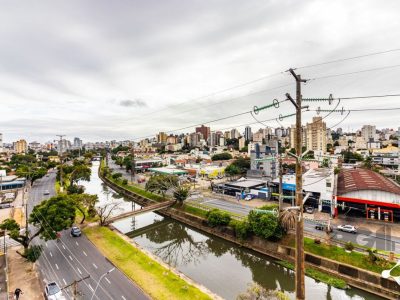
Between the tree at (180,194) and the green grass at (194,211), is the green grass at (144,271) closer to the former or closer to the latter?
the green grass at (194,211)

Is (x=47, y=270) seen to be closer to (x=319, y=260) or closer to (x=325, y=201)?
(x=319, y=260)

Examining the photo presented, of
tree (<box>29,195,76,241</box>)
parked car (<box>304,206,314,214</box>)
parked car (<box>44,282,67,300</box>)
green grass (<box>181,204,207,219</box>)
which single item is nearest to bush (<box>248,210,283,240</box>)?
green grass (<box>181,204,207,219</box>)

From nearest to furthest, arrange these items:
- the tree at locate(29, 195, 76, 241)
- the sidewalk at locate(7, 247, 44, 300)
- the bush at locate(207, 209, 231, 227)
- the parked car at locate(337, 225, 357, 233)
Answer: the sidewalk at locate(7, 247, 44, 300) → the tree at locate(29, 195, 76, 241) → the parked car at locate(337, 225, 357, 233) → the bush at locate(207, 209, 231, 227)

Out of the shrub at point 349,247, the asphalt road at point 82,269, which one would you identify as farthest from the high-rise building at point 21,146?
the shrub at point 349,247

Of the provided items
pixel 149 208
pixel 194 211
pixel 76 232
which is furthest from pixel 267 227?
pixel 76 232

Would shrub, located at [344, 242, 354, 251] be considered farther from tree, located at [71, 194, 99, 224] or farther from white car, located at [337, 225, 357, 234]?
tree, located at [71, 194, 99, 224]

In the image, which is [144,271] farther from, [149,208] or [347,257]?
[347,257]
